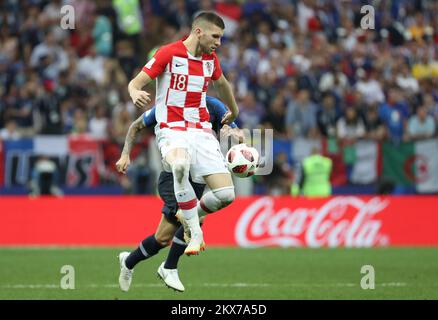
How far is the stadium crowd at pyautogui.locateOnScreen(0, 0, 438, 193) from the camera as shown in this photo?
2014 cm

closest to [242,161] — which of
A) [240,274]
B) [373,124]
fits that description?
[240,274]

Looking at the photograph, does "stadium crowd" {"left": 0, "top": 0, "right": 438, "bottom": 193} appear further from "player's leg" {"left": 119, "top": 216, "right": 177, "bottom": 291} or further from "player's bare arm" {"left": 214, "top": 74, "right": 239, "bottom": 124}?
"player's bare arm" {"left": 214, "top": 74, "right": 239, "bottom": 124}

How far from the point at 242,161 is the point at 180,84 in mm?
931

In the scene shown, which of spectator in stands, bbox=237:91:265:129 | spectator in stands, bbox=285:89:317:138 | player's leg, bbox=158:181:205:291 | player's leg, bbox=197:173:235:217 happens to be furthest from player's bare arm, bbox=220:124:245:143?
spectator in stands, bbox=285:89:317:138

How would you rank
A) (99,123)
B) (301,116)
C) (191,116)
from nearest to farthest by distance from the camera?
1. (191,116)
2. (99,123)
3. (301,116)

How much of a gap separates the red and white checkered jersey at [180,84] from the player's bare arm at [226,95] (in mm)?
218

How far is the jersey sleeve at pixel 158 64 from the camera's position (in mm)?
9641

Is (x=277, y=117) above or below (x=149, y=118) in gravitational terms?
above

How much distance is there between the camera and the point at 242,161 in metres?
9.95

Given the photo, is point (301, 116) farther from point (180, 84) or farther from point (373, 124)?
point (180, 84)

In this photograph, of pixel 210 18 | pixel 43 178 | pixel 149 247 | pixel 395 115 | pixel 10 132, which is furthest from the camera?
pixel 395 115

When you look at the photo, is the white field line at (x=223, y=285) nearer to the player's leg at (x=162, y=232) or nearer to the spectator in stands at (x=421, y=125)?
the player's leg at (x=162, y=232)

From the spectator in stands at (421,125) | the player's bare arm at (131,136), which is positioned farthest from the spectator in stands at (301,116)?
the player's bare arm at (131,136)

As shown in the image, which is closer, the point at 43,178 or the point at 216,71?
the point at 216,71
